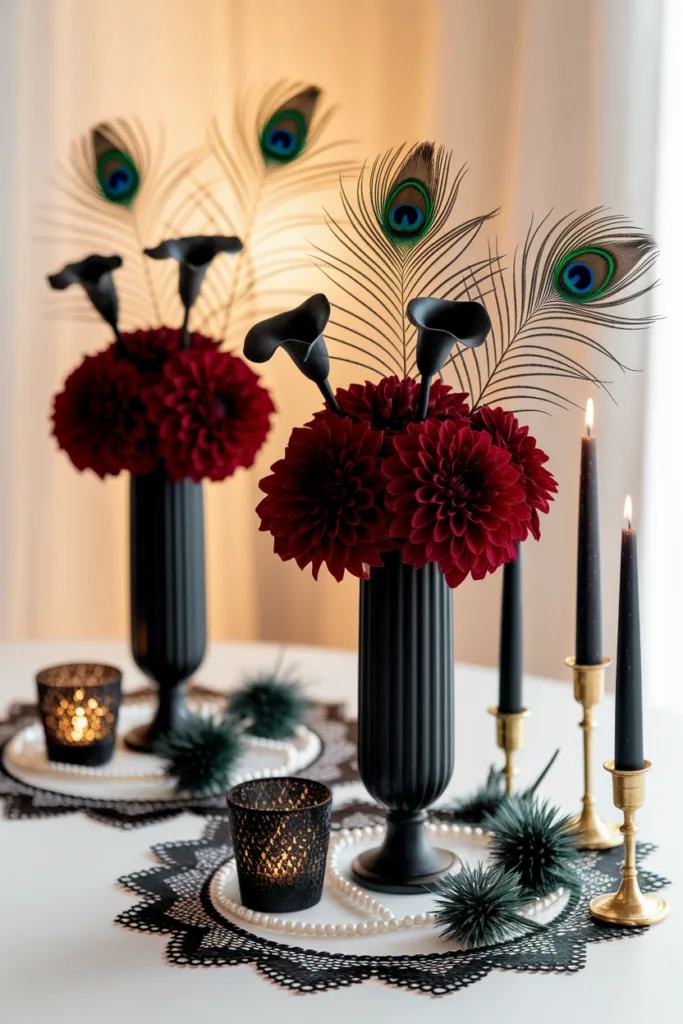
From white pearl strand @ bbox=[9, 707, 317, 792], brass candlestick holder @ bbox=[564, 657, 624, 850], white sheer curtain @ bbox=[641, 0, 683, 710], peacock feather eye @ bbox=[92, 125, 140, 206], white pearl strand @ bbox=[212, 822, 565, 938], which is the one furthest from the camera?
white sheer curtain @ bbox=[641, 0, 683, 710]

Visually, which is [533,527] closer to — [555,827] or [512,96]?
[555,827]

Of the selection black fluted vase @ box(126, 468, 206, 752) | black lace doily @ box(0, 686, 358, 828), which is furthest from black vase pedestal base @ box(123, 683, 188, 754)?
black lace doily @ box(0, 686, 358, 828)

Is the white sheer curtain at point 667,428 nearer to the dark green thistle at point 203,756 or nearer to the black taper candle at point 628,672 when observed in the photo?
the dark green thistle at point 203,756

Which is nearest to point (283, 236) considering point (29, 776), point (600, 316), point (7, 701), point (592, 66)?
point (592, 66)

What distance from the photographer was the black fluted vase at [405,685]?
973mm

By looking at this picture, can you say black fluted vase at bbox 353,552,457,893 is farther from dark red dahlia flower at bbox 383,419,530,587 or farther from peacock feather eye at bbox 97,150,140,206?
peacock feather eye at bbox 97,150,140,206

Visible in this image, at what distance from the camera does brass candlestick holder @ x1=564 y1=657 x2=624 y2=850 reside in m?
1.08

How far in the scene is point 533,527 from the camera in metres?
0.93

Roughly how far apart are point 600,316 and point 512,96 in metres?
1.47

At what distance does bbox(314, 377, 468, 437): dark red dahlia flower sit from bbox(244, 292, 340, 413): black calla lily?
24 mm

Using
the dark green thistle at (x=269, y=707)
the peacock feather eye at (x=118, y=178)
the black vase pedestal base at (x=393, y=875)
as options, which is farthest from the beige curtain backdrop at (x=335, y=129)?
the black vase pedestal base at (x=393, y=875)

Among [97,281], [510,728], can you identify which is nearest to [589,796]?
[510,728]

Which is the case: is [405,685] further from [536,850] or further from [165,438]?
[165,438]

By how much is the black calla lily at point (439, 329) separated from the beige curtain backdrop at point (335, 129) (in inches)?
47.4
